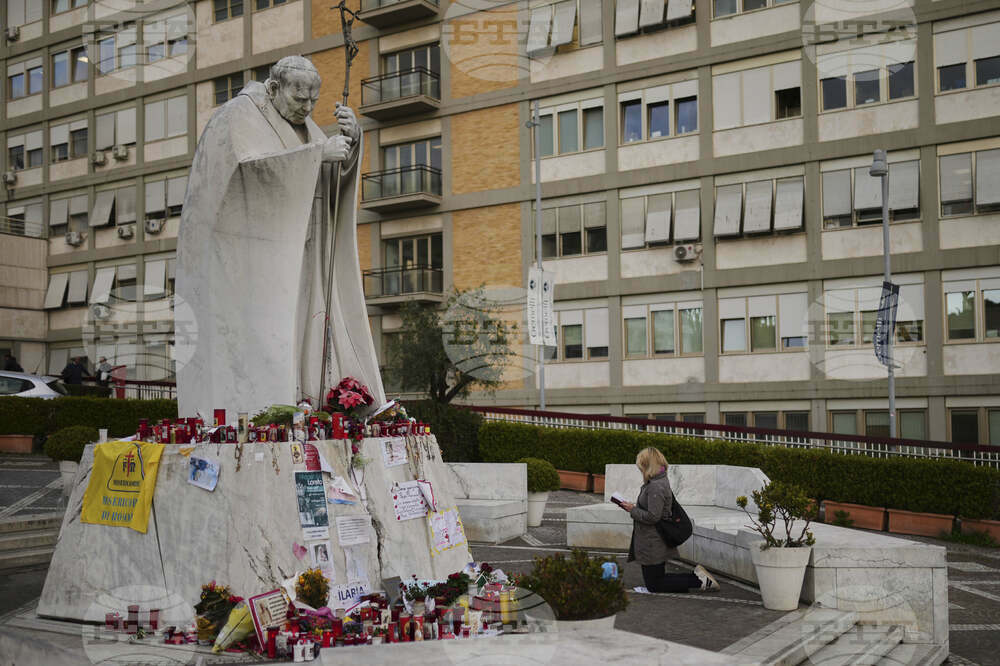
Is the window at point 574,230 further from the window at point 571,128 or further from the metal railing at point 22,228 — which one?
the metal railing at point 22,228

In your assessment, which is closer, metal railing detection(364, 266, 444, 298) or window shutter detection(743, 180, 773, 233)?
window shutter detection(743, 180, 773, 233)

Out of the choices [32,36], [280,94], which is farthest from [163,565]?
[32,36]

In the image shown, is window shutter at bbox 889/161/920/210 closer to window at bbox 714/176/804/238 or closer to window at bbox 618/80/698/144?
window at bbox 714/176/804/238

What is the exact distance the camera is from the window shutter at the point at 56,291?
137 feet

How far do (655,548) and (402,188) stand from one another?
85.0 feet

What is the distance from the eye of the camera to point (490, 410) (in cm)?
2445

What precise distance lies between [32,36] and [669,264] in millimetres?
31200

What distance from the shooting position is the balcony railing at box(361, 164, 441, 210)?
33003 mm

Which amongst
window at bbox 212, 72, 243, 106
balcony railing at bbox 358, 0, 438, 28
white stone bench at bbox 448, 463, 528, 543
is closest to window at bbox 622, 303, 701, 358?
balcony railing at bbox 358, 0, 438, 28

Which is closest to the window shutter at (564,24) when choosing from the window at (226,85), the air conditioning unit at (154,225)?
the window at (226,85)

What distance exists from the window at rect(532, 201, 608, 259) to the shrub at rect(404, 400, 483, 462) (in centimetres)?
973

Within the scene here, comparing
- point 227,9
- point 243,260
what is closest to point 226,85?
point 227,9

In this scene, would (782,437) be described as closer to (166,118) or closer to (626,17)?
(626,17)

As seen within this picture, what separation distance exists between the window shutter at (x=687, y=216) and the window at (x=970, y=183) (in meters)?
6.42
